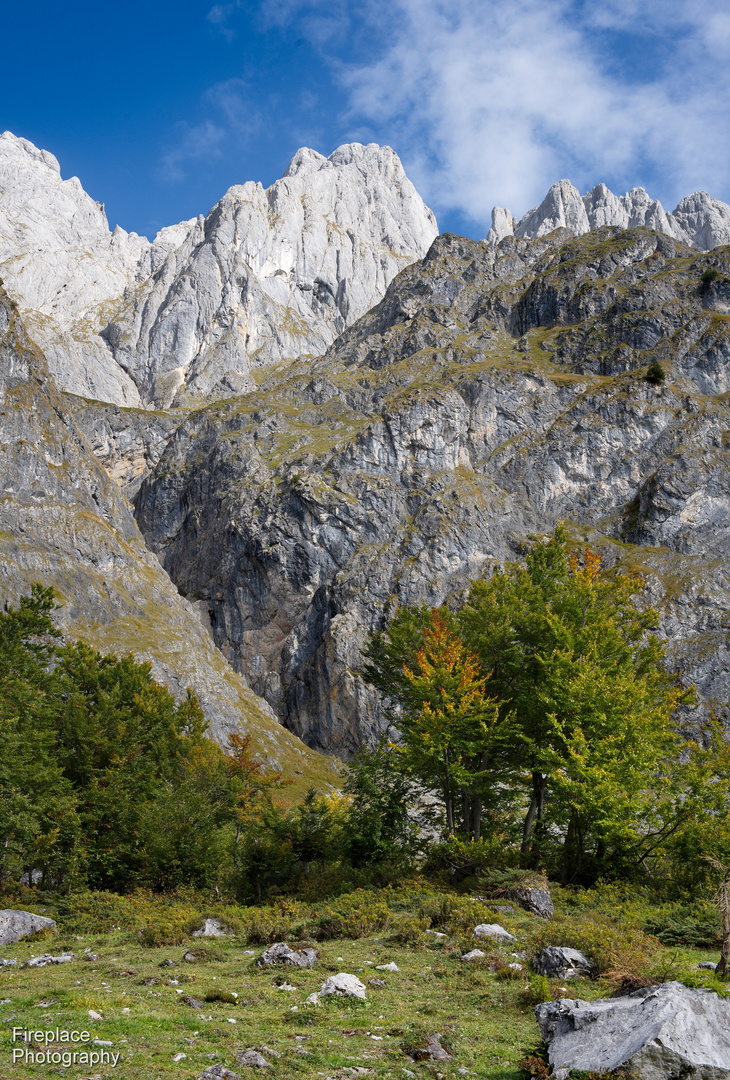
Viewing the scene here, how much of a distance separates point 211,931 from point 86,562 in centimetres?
10283

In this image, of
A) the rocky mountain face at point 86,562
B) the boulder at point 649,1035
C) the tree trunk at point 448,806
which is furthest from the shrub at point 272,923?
the rocky mountain face at point 86,562

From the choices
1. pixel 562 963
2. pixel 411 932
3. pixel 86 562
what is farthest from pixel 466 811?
pixel 86 562

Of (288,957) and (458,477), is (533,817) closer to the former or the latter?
(288,957)

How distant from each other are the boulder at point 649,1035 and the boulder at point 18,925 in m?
22.9

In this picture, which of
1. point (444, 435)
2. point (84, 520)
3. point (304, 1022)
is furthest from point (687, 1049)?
point (444, 435)

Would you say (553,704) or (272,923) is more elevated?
(553,704)

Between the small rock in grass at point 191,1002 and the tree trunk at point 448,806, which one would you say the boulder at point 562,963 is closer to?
the small rock in grass at point 191,1002

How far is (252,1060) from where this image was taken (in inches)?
396

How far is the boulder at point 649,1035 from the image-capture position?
8062 millimetres

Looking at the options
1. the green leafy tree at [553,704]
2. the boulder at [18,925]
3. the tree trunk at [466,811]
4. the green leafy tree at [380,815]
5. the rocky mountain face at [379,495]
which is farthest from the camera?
the rocky mountain face at [379,495]

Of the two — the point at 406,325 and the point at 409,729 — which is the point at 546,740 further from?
the point at 406,325

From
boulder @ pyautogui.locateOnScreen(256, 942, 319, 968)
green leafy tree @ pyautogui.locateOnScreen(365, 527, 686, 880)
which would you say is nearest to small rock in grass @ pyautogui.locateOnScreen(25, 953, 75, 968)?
boulder @ pyautogui.locateOnScreen(256, 942, 319, 968)

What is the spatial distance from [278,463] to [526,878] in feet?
419

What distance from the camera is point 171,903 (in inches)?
1280
